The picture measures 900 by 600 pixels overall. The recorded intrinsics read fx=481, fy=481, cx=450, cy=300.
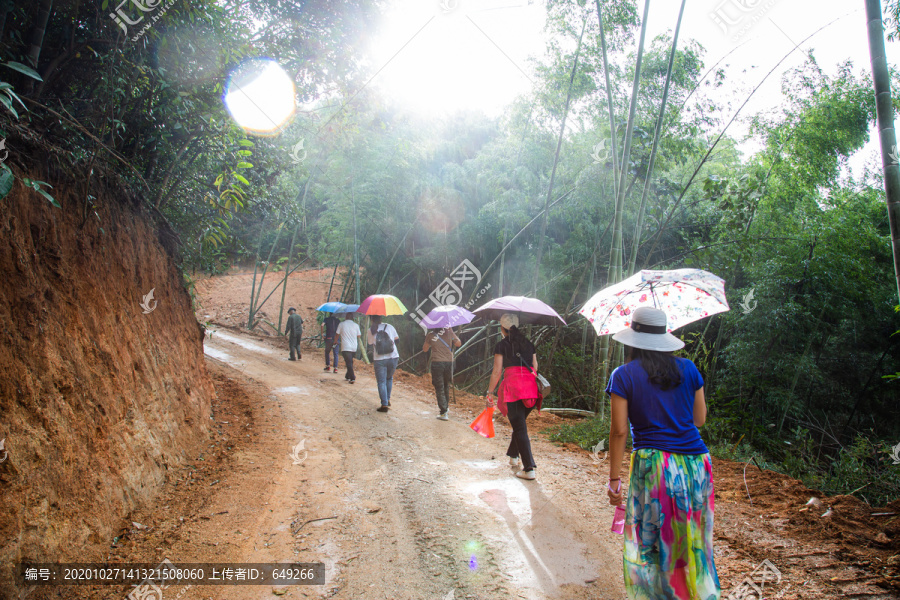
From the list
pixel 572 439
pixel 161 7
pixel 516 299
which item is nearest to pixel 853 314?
pixel 572 439

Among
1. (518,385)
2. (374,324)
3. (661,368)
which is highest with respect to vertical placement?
(661,368)

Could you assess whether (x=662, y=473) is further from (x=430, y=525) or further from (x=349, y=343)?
(x=349, y=343)

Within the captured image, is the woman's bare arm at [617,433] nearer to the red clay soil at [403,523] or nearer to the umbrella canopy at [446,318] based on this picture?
the red clay soil at [403,523]

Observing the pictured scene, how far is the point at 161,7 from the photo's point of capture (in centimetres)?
381

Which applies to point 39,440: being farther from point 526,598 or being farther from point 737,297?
point 737,297

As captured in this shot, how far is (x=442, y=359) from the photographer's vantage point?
7.15m

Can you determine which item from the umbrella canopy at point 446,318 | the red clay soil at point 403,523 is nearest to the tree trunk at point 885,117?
the red clay soil at point 403,523

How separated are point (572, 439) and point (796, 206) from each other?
8.17 metres

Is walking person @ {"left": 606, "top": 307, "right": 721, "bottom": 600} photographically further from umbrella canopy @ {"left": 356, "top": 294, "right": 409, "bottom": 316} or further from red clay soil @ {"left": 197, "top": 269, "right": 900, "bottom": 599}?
umbrella canopy @ {"left": 356, "top": 294, "right": 409, "bottom": 316}

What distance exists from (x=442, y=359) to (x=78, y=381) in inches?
180

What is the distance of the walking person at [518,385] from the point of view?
4368 millimetres

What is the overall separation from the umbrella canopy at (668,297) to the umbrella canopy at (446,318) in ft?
11.5

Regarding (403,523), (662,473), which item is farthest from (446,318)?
(662,473)

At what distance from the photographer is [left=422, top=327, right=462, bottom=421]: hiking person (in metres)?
7.15
